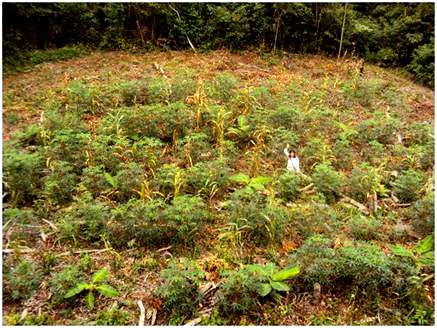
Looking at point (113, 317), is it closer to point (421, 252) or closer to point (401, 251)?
point (401, 251)

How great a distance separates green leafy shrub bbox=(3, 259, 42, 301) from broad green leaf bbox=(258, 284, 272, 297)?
8.51 feet

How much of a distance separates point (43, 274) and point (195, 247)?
1886 mm

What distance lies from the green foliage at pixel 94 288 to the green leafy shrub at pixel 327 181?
3.47 m

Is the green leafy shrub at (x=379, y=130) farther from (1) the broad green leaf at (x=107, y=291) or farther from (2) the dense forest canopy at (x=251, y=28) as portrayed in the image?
(1) the broad green leaf at (x=107, y=291)

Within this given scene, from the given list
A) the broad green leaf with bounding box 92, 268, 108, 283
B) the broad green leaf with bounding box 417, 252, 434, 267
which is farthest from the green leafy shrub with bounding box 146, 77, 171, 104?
the broad green leaf with bounding box 417, 252, 434, 267

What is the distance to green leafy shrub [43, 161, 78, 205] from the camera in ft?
19.6

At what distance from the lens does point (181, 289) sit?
15.1 feet

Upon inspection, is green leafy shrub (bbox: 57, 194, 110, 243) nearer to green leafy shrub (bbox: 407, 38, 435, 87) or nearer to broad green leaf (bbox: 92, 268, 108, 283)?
broad green leaf (bbox: 92, 268, 108, 283)

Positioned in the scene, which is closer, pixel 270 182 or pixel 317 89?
pixel 270 182

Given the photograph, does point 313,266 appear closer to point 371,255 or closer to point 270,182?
point 371,255

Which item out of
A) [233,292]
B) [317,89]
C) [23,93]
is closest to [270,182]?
[233,292]

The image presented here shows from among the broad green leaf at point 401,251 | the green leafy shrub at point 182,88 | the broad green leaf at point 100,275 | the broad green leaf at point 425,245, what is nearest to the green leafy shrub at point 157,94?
the green leafy shrub at point 182,88

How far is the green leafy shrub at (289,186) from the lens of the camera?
20.9 ft

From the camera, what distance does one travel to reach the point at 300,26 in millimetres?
12820
